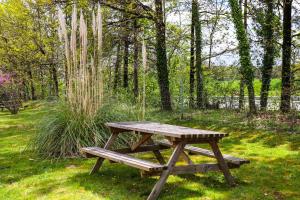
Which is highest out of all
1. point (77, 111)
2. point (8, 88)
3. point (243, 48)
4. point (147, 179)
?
point (243, 48)

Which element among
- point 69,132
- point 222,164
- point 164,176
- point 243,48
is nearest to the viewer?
point 164,176

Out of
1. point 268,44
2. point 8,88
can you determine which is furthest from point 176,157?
point 8,88

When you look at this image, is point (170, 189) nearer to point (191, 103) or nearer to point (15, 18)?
point (191, 103)

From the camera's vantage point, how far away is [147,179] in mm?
4449

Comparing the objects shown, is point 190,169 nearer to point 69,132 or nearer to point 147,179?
point 147,179

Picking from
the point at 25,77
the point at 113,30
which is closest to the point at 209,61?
the point at 113,30

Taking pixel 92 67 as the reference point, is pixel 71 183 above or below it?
below

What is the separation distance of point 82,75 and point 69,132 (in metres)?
0.92

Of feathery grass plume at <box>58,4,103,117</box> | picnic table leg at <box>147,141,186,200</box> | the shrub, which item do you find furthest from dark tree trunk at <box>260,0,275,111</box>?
the shrub

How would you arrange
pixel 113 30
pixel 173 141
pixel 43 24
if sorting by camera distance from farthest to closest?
1. pixel 43 24
2. pixel 113 30
3. pixel 173 141

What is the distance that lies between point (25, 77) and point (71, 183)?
1503 cm

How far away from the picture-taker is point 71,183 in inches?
174

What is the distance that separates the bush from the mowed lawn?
8.6 inches

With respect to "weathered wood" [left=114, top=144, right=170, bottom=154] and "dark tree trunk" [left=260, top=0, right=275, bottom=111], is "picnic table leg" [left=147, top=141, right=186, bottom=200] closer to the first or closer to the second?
"weathered wood" [left=114, top=144, right=170, bottom=154]
